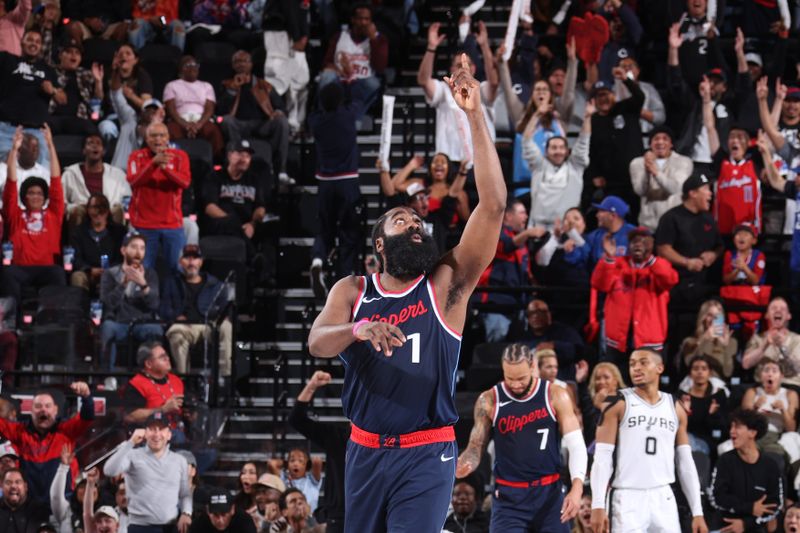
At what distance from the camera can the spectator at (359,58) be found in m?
16.6

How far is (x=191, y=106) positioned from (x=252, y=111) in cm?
73

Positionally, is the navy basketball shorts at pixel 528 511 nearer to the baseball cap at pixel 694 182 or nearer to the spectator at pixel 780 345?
the spectator at pixel 780 345

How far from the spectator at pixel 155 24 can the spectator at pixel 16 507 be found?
7393 millimetres

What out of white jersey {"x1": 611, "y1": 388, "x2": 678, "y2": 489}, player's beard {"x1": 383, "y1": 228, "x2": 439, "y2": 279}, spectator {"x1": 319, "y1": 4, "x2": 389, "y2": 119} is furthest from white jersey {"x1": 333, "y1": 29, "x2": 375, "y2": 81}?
player's beard {"x1": 383, "y1": 228, "x2": 439, "y2": 279}

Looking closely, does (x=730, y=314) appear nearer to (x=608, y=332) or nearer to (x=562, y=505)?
(x=608, y=332)

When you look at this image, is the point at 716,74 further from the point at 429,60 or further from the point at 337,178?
the point at 337,178

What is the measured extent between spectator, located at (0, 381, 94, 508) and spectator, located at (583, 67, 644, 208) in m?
6.06

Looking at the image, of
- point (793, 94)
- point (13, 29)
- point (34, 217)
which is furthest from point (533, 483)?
point (13, 29)

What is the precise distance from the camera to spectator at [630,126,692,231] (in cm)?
1459

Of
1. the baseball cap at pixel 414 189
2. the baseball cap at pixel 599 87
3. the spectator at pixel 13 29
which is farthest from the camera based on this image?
the spectator at pixel 13 29

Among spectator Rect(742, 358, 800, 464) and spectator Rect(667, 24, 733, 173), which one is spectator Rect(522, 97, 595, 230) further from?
spectator Rect(742, 358, 800, 464)

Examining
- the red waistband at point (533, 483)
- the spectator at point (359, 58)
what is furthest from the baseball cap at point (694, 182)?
the red waistband at point (533, 483)

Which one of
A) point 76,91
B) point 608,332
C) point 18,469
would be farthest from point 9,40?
point 608,332

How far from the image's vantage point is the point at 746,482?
11.8m
